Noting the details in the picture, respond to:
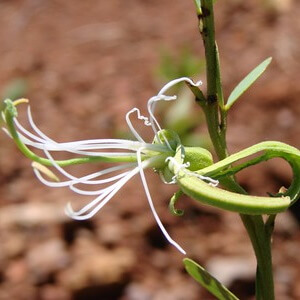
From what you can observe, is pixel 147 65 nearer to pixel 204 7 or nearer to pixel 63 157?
pixel 63 157

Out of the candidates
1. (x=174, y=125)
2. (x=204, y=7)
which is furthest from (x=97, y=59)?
(x=204, y=7)

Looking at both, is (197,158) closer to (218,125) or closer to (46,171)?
(218,125)

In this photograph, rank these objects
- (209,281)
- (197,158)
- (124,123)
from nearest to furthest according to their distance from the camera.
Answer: (197,158)
(209,281)
(124,123)

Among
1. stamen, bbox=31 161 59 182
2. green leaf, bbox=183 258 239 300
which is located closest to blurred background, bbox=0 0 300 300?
green leaf, bbox=183 258 239 300

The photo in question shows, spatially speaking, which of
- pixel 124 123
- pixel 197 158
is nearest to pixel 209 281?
pixel 197 158

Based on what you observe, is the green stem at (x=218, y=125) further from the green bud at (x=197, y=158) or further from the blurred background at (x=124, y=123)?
the blurred background at (x=124, y=123)

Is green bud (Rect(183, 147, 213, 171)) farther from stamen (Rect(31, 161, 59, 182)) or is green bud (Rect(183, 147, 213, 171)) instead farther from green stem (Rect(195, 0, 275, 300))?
stamen (Rect(31, 161, 59, 182))

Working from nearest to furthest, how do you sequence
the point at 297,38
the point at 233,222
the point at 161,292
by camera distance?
the point at 161,292, the point at 233,222, the point at 297,38
